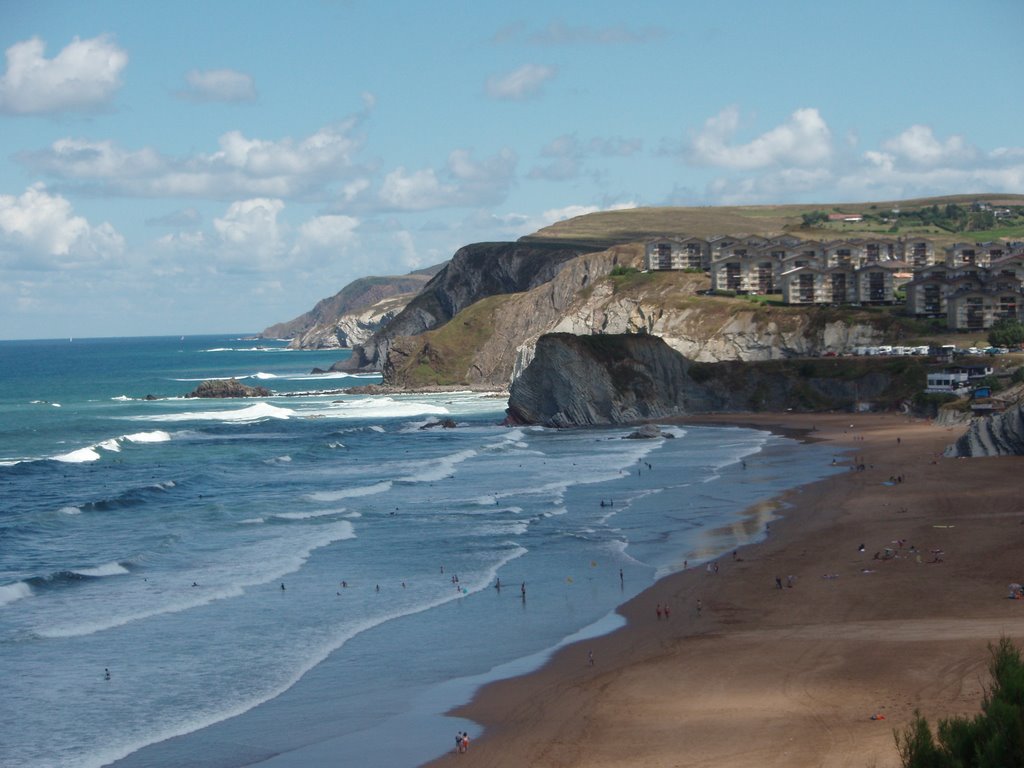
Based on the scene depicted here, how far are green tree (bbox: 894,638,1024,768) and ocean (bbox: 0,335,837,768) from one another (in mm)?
12428

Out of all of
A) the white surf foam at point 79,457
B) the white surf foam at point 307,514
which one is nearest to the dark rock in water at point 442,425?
the white surf foam at point 79,457

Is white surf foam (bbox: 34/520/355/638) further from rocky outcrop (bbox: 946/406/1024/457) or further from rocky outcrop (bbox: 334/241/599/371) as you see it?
rocky outcrop (bbox: 334/241/599/371)

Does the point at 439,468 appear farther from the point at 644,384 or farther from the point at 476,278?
the point at 476,278

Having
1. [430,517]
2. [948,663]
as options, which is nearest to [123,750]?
[948,663]

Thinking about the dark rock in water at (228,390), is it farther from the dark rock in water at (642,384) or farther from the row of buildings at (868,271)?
the dark rock in water at (642,384)

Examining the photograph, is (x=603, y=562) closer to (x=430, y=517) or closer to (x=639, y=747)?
(x=430, y=517)

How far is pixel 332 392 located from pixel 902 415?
259ft

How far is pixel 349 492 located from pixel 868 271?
237 ft

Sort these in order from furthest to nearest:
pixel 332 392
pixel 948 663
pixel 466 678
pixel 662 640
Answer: pixel 332 392
pixel 662 640
pixel 466 678
pixel 948 663

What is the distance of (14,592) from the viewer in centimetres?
4297

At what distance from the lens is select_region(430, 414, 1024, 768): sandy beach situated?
26000 millimetres

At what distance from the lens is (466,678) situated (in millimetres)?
32469

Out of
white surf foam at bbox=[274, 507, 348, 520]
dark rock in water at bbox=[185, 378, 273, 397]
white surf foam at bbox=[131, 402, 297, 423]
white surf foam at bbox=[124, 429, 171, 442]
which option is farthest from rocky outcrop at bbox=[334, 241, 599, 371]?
white surf foam at bbox=[274, 507, 348, 520]

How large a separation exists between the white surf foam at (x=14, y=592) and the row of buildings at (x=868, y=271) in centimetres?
8412
